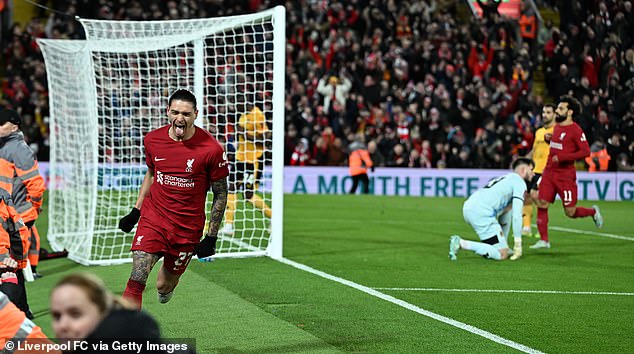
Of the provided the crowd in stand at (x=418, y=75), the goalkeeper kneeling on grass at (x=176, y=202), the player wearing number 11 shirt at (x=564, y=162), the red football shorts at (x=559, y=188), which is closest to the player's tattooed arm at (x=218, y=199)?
the goalkeeper kneeling on grass at (x=176, y=202)

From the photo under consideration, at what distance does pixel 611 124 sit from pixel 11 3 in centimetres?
1933

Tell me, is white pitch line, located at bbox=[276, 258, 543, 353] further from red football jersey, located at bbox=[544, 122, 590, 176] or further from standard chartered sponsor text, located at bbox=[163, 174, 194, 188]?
red football jersey, located at bbox=[544, 122, 590, 176]

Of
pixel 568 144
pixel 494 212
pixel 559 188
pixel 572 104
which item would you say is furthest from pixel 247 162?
pixel 572 104

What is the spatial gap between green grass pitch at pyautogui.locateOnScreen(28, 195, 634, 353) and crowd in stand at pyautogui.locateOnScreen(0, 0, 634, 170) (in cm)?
1057

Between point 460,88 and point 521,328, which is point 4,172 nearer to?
point 521,328

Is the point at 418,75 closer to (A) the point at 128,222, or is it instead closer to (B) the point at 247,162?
(B) the point at 247,162

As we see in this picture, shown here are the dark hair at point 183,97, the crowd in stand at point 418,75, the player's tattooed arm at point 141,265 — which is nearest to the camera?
the dark hair at point 183,97

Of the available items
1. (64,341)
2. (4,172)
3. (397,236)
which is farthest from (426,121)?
(64,341)

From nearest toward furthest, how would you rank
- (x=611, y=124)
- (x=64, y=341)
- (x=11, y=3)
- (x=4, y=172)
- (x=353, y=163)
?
(x=64, y=341) < (x=4, y=172) < (x=353, y=163) < (x=611, y=124) < (x=11, y=3)

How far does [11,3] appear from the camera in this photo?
30609 millimetres

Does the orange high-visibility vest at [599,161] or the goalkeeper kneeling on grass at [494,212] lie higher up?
the orange high-visibility vest at [599,161]

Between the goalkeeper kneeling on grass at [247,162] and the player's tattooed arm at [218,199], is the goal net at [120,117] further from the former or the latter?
the player's tattooed arm at [218,199]

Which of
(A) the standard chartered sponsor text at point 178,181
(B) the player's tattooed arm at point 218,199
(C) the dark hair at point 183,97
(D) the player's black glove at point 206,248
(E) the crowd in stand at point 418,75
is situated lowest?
(D) the player's black glove at point 206,248

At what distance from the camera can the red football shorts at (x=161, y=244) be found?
273 inches
